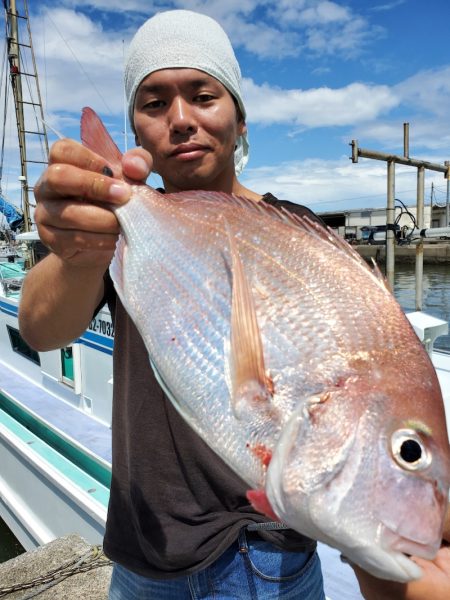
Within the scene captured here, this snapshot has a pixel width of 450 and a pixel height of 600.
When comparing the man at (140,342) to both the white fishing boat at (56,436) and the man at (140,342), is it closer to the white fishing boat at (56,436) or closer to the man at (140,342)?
the man at (140,342)

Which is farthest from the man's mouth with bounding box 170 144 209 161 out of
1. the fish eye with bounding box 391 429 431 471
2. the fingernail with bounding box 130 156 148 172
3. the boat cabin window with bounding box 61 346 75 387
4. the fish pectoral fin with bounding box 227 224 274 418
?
the boat cabin window with bounding box 61 346 75 387

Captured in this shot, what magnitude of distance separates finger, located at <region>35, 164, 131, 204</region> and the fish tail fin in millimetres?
106

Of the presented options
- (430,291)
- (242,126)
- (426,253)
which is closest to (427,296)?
(430,291)

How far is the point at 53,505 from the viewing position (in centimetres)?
442

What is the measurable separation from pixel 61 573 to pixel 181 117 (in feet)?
9.29

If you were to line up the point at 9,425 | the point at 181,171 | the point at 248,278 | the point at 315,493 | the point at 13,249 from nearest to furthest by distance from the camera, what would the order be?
the point at 315,493, the point at 248,278, the point at 181,171, the point at 9,425, the point at 13,249

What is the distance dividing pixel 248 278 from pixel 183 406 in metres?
0.32

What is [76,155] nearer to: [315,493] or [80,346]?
[315,493]

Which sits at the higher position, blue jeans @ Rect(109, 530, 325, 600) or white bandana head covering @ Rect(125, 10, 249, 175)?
white bandana head covering @ Rect(125, 10, 249, 175)

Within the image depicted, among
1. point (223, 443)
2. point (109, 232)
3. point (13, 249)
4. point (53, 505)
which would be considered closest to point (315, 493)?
point (223, 443)

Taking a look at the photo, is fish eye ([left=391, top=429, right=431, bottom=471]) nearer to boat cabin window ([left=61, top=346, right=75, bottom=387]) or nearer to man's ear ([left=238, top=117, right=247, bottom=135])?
man's ear ([left=238, top=117, right=247, bottom=135])

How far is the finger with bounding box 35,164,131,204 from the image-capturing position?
4.10 ft

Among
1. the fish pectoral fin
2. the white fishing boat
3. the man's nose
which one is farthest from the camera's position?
the white fishing boat

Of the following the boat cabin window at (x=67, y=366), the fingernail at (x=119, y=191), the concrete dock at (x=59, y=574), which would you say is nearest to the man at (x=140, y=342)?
the fingernail at (x=119, y=191)
